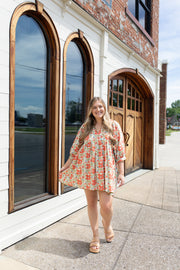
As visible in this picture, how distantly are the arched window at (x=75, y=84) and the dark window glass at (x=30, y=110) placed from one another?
38 centimetres

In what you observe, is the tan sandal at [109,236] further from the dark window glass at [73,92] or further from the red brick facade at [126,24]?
the red brick facade at [126,24]

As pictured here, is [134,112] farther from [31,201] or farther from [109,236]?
[109,236]

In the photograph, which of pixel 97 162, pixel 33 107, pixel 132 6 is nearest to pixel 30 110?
pixel 33 107

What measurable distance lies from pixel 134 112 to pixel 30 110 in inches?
205

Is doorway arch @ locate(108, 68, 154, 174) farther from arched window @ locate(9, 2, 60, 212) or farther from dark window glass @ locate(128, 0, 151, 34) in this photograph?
arched window @ locate(9, 2, 60, 212)

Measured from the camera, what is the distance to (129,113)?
7.75 metres

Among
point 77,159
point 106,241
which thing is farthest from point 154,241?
point 77,159

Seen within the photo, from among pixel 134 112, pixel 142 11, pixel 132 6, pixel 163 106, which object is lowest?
pixel 134 112

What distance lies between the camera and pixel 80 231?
11.3 feet

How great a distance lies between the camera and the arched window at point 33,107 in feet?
10.6

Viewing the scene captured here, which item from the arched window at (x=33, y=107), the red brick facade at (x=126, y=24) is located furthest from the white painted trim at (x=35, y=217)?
the red brick facade at (x=126, y=24)

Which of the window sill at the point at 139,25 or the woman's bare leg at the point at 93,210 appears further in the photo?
the window sill at the point at 139,25

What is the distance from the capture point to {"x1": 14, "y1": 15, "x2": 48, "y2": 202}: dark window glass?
11.0 feet

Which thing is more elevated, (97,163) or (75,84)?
(75,84)
